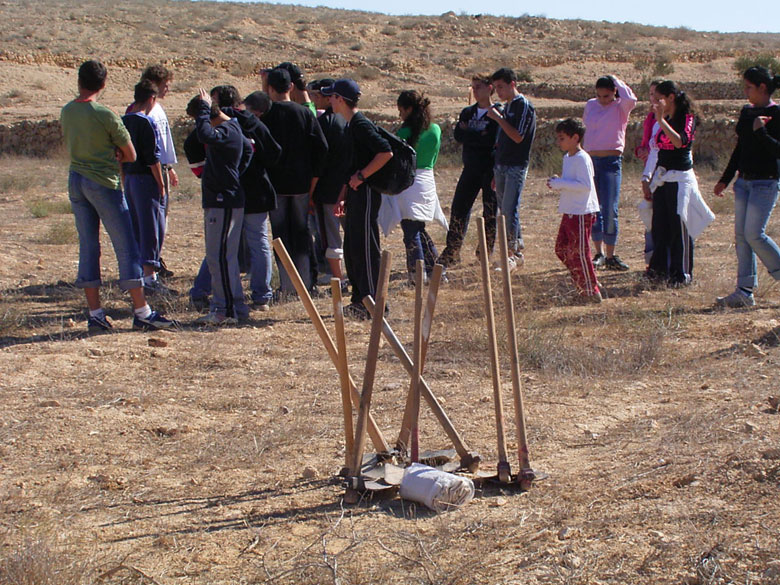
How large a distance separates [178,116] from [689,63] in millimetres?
20373

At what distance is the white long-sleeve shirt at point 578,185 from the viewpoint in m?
6.22

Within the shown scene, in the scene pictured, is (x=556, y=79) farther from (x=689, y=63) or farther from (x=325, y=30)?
(x=325, y=30)

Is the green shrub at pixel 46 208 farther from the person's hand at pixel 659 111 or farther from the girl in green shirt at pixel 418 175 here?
the person's hand at pixel 659 111

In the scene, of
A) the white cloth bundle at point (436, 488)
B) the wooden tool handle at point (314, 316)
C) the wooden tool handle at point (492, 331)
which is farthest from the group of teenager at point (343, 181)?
the white cloth bundle at point (436, 488)

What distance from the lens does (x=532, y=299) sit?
6.51m

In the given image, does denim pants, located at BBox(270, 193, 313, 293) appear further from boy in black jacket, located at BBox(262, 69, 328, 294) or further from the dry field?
the dry field

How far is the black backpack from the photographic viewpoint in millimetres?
5754

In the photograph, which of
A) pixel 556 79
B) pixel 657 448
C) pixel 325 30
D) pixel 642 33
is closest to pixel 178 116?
pixel 556 79

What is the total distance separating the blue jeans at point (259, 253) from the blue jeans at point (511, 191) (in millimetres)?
2070

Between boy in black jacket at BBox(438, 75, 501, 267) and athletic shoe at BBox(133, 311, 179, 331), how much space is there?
2673 millimetres

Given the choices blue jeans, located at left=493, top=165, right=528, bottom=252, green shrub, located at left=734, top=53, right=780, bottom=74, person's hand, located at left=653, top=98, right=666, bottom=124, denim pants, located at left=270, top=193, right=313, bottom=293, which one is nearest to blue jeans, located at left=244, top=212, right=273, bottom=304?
denim pants, located at left=270, top=193, right=313, bottom=293

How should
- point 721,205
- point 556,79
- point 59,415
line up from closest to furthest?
point 59,415
point 721,205
point 556,79

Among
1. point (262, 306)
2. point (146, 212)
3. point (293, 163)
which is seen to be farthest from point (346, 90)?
point (146, 212)

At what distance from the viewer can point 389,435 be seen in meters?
4.01
